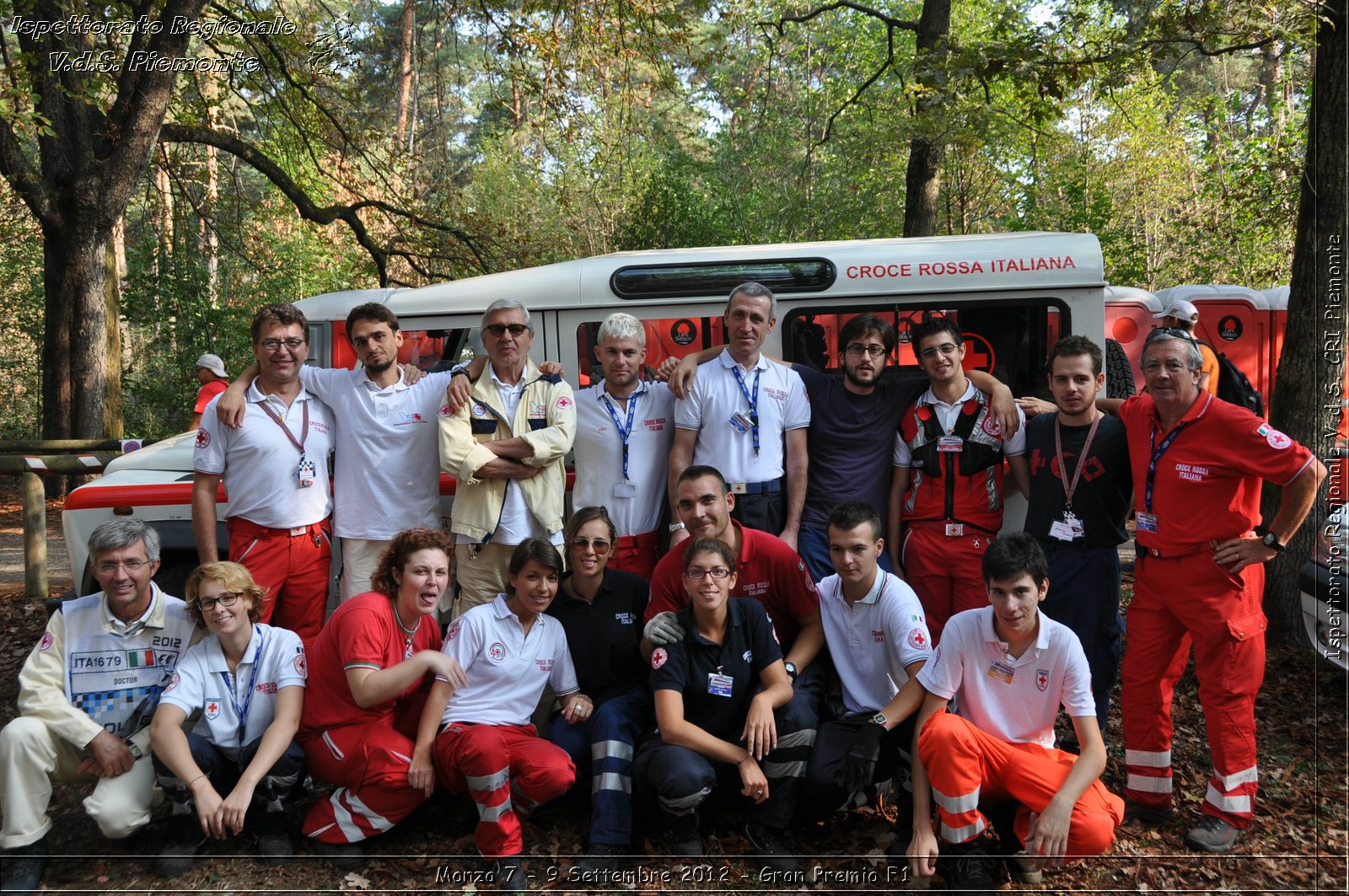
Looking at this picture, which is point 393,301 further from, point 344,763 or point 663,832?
point 663,832

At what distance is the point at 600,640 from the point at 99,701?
2.14 metres

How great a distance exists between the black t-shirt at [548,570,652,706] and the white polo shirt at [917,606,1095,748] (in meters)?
1.28

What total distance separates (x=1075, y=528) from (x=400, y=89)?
24.0 m

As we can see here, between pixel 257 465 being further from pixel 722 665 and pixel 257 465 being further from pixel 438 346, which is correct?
pixel 722 665

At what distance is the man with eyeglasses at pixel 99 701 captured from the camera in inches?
153

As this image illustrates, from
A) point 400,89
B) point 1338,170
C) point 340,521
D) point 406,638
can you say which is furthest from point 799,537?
point 400,89

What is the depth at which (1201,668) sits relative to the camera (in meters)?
4.18

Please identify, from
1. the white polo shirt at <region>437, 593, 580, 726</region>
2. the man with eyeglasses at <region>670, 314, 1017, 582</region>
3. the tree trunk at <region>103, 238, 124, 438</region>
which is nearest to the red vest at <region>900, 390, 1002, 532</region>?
the man with eyeglasses at <region>670, 314, 1017, 582</region>

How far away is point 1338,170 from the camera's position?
5.54 metres

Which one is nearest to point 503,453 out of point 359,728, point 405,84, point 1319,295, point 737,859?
point 359,728

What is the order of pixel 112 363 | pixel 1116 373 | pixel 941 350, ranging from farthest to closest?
pixel 112 363, pixel 1116 373, pixel 941 350

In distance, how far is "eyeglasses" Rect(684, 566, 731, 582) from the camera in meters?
3.93

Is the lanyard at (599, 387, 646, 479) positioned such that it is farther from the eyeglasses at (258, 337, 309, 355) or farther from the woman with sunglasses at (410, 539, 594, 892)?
the eyeglasses at (258, 337, 309, 355)

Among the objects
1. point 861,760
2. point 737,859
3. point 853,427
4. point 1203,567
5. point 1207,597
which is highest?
point 853,427
